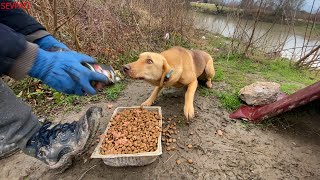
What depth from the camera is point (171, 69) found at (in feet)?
9.39

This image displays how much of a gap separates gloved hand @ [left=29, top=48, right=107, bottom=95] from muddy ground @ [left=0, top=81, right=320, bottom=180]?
114 centimetres

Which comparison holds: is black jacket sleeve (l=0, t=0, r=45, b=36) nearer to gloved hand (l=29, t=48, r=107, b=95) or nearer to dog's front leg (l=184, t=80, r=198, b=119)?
gloved hand (l=29, t=48, r=107, b=95)

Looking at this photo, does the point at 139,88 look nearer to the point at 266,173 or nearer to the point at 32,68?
the point at 266,173

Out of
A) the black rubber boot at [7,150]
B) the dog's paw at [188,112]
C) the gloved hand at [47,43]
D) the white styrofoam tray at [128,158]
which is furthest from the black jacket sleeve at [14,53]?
the dog's paw at [188,112]

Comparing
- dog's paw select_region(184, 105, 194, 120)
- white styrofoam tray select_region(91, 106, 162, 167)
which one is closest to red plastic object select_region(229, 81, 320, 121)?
dog's paw select_region(184, 105, 194, 120)

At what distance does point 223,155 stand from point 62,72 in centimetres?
184

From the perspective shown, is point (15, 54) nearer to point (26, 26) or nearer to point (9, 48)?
point (9, 48)

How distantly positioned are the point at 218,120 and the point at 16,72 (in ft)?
7.83

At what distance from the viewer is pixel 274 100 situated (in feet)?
10.5

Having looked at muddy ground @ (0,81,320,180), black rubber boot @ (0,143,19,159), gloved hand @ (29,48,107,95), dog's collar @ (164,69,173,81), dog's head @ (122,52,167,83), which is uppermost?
gloved hand @ (29,48,107,95)

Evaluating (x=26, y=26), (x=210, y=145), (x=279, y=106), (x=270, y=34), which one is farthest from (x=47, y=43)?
(x=270, y=34)

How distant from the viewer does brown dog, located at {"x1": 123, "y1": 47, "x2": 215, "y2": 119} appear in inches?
106

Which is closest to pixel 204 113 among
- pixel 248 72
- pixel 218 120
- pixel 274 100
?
pixel 218 120

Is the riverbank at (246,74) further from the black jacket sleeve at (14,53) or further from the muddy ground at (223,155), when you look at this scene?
the black jacket sleeve at (14,53)
